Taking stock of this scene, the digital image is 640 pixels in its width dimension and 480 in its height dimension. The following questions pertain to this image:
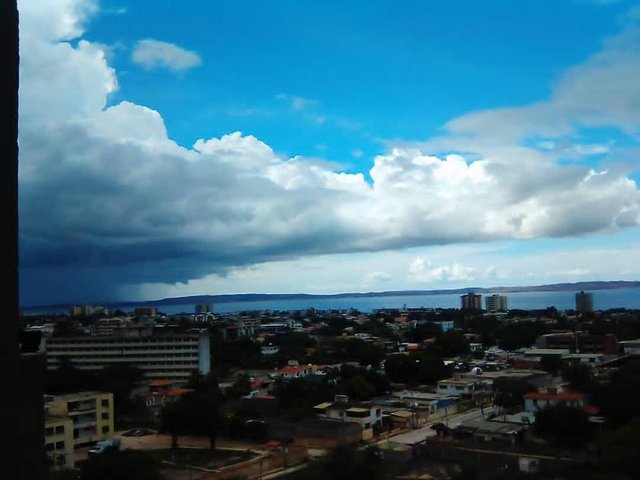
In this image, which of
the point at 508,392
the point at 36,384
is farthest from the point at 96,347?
the point at 36,384

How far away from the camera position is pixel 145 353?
18.9m

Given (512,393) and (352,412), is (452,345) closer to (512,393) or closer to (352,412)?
(512,393)

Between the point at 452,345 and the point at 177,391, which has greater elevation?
the point at 452,345

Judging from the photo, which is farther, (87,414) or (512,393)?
(512,393)

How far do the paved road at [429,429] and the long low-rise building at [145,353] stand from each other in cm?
818

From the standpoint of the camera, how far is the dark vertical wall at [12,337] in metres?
0.80

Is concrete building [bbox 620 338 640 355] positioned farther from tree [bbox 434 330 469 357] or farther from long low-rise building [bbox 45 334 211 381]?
long low-rise building [bbox 45 334 211 381]

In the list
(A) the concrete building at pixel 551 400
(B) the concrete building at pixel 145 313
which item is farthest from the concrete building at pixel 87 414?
(B) the concrete building at pixel 145 313

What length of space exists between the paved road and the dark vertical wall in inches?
382

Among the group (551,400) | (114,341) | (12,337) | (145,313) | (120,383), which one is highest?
(12,337)

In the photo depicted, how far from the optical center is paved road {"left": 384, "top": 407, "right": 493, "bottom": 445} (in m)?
10.4

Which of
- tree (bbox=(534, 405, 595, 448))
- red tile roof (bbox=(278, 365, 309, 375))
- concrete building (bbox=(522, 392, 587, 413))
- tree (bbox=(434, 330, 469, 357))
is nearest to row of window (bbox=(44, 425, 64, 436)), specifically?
tree (bbox=(534, 405, 595, 448))

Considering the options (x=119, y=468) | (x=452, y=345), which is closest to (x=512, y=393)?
(x=119, y=468)

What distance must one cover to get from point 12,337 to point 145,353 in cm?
1895
